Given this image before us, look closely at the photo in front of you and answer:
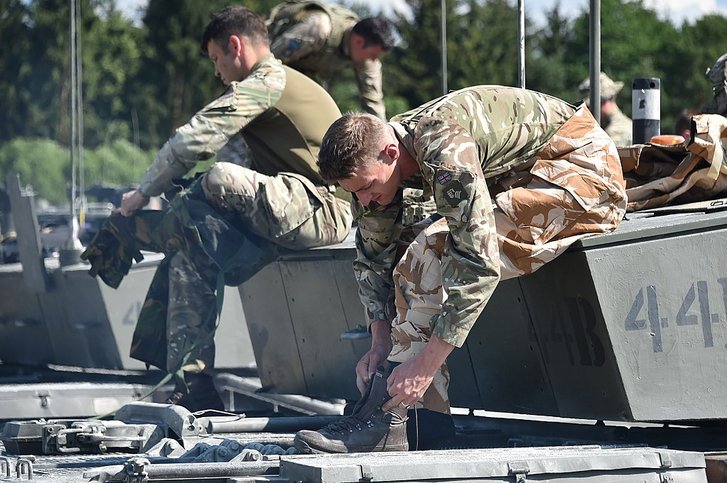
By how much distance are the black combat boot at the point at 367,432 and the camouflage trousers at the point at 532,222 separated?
0.47ft

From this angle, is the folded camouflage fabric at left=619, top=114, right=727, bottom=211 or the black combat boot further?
the folded camouflage fabric at left=619, top=114, right=727, bottom=211

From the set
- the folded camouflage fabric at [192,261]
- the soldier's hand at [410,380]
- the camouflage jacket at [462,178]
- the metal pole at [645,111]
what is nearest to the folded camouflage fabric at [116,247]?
the folded camouflage fabric at [192,261]

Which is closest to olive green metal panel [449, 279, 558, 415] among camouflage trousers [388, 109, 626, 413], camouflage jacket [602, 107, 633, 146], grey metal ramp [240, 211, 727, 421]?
grey metal ramp [240, 211, 727, 421]

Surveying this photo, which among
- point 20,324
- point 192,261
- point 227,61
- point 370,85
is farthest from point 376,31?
point 192,261

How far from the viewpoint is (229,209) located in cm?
560

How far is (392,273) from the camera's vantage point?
4.36m

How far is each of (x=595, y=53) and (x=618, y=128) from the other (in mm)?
4286

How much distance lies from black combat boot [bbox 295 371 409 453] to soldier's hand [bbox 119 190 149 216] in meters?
2.04

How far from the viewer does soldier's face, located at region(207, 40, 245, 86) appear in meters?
5.95

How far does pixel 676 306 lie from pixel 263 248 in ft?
6.82

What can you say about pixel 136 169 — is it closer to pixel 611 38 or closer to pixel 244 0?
pixel 244 0

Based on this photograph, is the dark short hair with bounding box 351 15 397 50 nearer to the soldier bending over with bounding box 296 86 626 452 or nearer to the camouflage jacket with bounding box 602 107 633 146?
the camouflage jacket with bounding box 602 107 633 146

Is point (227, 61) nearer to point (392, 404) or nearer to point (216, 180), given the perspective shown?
point (216, 180)

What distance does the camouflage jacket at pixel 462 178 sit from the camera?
3809mm
